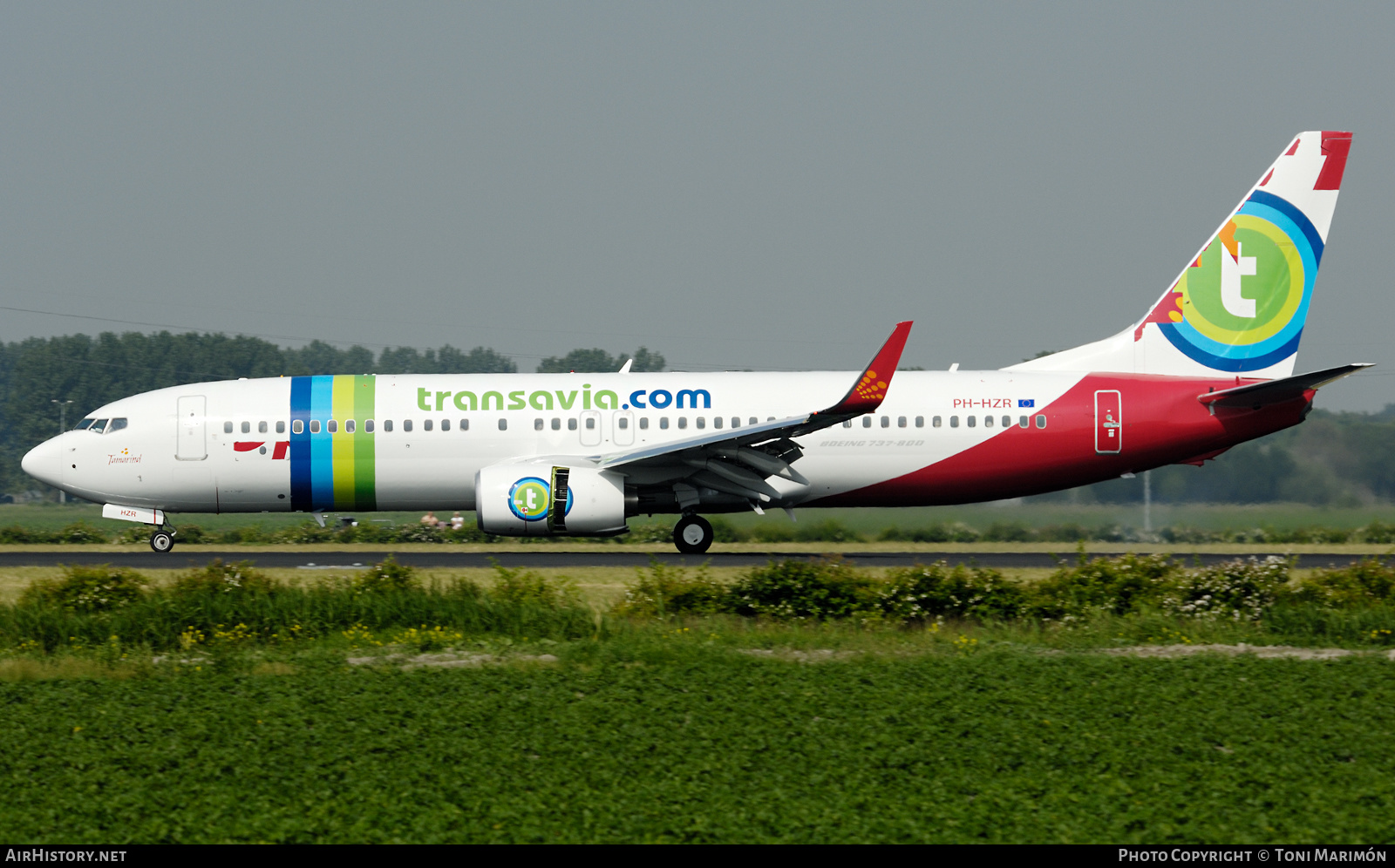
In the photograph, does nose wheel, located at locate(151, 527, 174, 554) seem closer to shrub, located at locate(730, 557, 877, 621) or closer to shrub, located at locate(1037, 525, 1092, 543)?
shrub, located at locate(730, 557, 877, 621)

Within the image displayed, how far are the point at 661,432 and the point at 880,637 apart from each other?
35.7ft

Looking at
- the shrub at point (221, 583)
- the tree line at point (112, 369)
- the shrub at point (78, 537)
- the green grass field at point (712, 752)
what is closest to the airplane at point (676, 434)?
the shrub at point (78, 537)

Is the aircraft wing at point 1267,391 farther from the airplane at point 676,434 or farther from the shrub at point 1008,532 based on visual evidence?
the shrub at point 1008,532

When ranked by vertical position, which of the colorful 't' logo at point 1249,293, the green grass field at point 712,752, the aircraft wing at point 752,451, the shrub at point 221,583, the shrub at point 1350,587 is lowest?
the green grass field at point 712,752

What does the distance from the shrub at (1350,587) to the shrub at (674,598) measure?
7183 millimetres

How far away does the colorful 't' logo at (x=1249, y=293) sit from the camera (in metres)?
24.7

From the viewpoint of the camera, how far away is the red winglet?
20297 millimetres

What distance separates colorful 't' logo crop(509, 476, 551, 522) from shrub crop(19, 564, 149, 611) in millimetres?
7323

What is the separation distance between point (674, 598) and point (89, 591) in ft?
23.4

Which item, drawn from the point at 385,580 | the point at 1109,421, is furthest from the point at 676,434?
the point at 385,580

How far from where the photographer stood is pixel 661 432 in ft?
77.7

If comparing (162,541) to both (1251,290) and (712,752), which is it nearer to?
(712,752)

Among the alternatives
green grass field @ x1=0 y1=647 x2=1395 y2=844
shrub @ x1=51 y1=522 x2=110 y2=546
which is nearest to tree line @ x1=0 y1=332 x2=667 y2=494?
shrub @ x1=51 y1=522 x2=110 y2=546

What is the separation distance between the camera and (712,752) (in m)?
8.49
